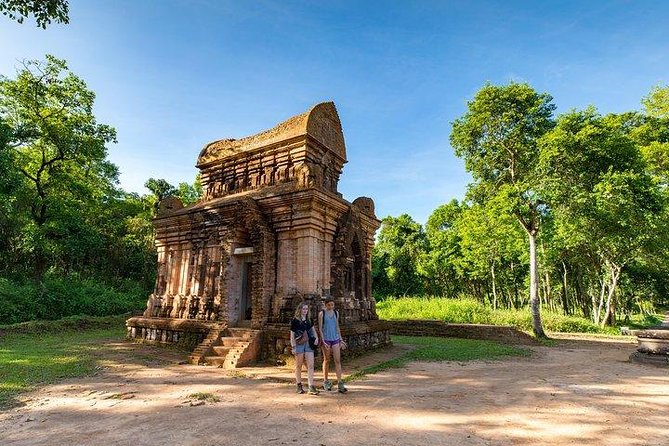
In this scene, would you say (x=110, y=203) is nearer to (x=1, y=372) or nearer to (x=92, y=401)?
(x=1, y=372)

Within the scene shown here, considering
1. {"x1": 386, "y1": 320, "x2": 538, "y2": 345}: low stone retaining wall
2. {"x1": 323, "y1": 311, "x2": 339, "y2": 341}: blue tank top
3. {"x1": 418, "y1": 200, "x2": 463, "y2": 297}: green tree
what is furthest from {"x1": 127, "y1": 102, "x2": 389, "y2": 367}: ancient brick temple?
{"x1": 418, "y1": 200, "x2": 463, "y2": 297}: green tree

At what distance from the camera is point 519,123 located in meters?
18.5

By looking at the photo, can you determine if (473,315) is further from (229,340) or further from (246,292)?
(229,340)

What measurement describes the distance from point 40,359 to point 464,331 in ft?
52.9

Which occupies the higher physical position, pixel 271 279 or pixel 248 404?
pixel 271 279

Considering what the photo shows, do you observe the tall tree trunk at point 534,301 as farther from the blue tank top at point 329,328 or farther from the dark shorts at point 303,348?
the dark shorts at point 303,348

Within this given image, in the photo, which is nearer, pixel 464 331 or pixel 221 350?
pixel 221 350

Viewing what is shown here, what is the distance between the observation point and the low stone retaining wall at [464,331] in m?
16.8

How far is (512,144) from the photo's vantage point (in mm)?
18859

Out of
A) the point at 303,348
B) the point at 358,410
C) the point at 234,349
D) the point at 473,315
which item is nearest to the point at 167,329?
the point at 234,349

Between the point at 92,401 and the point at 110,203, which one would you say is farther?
the point at 110,203

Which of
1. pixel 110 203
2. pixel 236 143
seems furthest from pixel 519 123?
pixel 110 203

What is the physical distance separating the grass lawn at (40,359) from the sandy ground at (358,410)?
56cm

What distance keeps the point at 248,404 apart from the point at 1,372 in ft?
19.4
